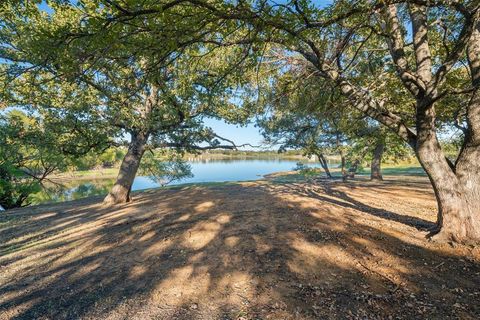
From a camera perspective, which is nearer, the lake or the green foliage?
the green foliage

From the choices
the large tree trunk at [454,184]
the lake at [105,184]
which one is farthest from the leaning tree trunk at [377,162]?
the large tree trunk at [454,184]

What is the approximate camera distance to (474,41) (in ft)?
15.5

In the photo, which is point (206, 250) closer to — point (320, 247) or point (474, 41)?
point (320, 247)

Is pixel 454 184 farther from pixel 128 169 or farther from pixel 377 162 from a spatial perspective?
pixel 377 162

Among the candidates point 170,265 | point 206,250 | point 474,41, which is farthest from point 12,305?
point 474,41

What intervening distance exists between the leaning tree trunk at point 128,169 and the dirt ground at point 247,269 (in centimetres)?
392

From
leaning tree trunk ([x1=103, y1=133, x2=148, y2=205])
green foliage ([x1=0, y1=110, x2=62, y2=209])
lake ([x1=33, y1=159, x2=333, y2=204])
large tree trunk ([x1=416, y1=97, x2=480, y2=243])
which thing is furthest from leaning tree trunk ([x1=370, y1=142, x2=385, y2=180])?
green foliage ([x1=0, y1=110, x2=62, y2=209])

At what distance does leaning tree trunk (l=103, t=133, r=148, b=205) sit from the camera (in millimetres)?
11023

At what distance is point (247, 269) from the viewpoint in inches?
161

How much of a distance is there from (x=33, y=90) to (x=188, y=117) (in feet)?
19.6

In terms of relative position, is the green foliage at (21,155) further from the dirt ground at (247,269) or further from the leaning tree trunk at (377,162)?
the leaning tree trunk at (377,162)

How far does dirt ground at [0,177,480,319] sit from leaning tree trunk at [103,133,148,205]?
392cm

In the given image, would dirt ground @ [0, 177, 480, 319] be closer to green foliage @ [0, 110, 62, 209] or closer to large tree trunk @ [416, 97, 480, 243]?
large tree trunk @ [416, 97, 480, 243]

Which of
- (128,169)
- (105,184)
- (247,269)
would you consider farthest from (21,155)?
(105,184)
